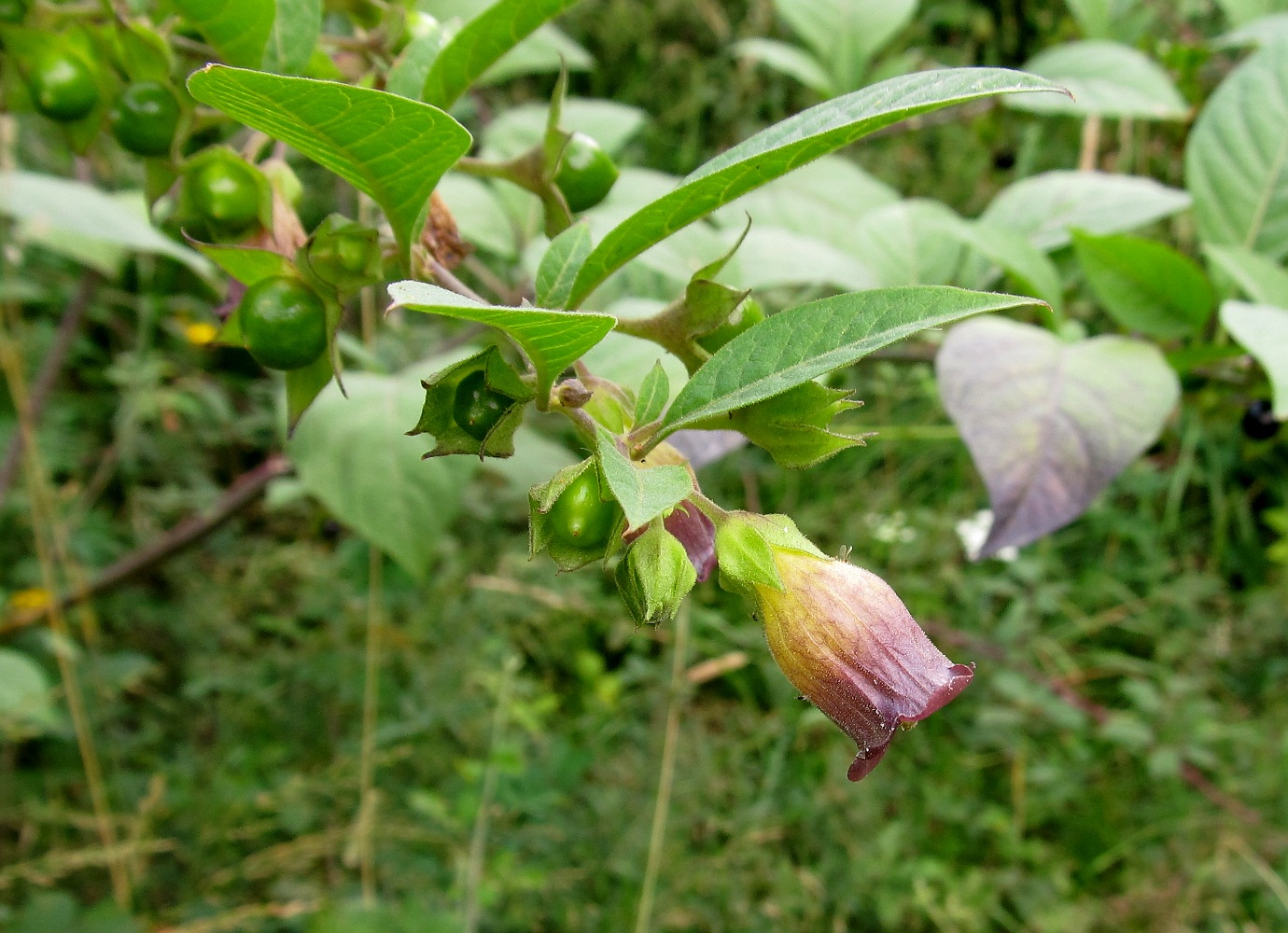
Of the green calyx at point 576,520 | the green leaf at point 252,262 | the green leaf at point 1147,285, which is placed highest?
the green leaf at point 252,262

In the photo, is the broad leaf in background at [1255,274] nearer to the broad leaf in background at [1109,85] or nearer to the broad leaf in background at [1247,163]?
the broad leaf in background at [1247,163]

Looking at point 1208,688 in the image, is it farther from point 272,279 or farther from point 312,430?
point 272,279

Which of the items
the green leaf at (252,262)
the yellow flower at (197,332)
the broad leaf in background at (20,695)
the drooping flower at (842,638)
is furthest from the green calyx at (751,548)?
the yellow flower at (197,332)

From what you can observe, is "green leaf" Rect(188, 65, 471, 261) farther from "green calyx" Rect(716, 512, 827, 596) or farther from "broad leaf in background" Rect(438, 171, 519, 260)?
"broad leaf in background" Rect(438, 171, 519, 260)

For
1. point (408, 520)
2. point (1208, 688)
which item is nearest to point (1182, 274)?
point (408, 520)

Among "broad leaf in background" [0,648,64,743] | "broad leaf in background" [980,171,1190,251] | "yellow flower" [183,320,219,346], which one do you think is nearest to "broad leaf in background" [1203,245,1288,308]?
"broad leaf in background" [980,171,1190,251]

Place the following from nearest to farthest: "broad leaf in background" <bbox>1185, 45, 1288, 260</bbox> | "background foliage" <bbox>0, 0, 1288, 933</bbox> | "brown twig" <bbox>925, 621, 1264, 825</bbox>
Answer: "broad leaf in background" <bbox>1185, 45, 1288, 260</bbox>
"background foliage" <bbox>0, 0, 1288, 933</bbox>
"brown twig" <bbox>925, 621, 1264, 825</bbox>
